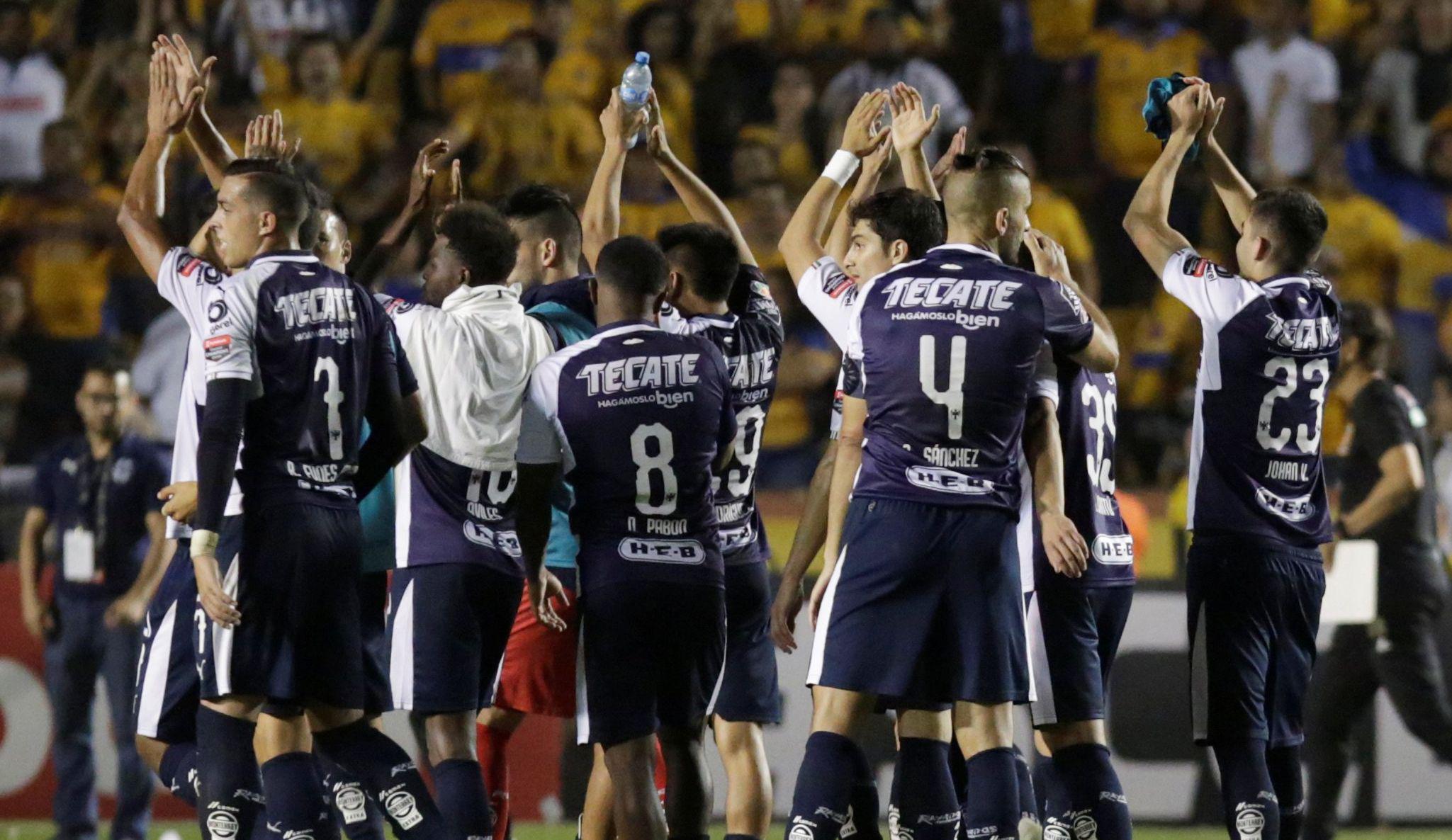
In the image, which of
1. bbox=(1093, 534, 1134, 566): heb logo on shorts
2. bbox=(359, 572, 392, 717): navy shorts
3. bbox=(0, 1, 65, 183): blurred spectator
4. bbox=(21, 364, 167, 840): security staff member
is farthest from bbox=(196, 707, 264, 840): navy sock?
bbox=(0, 1, 65, 183): blurred spectator

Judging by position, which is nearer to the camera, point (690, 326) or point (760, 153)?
point (690, 326)

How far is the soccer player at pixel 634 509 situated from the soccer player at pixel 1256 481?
190 cm

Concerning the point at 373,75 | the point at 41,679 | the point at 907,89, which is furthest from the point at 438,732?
the point at 373,75

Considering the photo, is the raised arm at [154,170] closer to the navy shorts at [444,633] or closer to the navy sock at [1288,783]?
the navy shorts at [444,633]

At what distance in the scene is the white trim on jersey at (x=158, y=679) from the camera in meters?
6.65

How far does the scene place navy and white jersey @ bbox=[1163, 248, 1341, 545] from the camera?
268 inches

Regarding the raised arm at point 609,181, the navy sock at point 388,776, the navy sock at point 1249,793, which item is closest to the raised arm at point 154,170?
the raised arm at point 609,181

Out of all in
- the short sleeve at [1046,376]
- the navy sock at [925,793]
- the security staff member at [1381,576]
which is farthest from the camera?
the security staff member at [1381,576]

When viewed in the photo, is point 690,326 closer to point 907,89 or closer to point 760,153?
point 907,89

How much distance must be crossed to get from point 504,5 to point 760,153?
2.80m

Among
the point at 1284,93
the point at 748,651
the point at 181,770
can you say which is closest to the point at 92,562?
the point at 181,770

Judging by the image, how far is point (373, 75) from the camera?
48.6 feet

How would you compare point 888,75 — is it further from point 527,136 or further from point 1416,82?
point 1416,82

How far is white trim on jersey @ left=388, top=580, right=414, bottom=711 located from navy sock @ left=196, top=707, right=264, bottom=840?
0.58 metres
